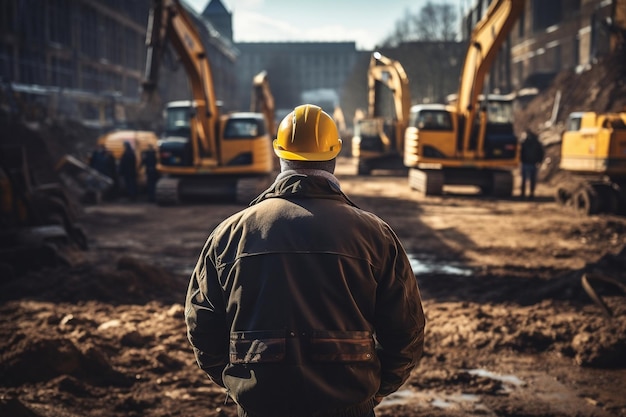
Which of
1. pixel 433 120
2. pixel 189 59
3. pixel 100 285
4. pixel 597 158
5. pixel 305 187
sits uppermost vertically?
pixel 189 59

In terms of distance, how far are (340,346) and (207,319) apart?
0.53 metres

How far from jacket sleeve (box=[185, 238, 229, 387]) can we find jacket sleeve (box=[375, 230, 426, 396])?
60 centimetres

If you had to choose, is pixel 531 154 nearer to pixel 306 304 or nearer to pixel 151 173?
pixel 151 173

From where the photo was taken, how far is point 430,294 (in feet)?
28.4

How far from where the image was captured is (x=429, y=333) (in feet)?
22.9

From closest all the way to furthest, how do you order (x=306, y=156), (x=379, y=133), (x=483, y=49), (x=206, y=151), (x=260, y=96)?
(x=306, y=156)
(x=206, y=151)
(x=483, y=49)
(x=260, y=96)
(x=379, y=133)

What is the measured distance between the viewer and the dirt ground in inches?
206

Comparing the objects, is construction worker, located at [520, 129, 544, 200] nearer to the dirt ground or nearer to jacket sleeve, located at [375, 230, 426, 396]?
the dirt ground

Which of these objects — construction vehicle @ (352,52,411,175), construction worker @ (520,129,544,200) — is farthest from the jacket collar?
construction vehicle @ (352,52,411,175)

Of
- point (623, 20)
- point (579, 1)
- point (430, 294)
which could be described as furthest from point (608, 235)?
point (579, 1)

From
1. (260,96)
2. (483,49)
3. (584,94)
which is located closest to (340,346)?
(483,49)

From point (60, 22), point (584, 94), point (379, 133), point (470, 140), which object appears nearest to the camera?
point (470, 140)

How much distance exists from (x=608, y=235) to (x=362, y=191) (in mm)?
9789

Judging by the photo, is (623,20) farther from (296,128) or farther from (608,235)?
(296,128)
